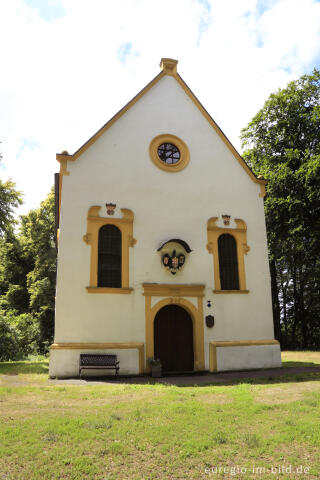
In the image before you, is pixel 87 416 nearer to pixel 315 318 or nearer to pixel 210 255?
pixel 210 255

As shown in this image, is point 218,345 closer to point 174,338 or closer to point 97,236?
point 174,338

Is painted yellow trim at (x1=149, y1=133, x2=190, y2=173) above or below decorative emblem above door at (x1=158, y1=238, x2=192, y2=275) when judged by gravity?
above

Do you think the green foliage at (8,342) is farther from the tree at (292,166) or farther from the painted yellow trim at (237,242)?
the tree at (292,166)

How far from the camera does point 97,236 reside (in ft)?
48.3

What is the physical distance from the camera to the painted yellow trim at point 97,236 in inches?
564

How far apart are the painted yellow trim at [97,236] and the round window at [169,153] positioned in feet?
10.4

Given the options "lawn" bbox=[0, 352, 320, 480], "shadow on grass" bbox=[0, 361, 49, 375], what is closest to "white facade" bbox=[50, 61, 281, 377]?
"shadow on grass" bbox=[0, 361, 49, 375]

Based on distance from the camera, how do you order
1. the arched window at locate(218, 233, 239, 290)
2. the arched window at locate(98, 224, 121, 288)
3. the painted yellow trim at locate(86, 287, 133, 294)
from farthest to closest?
the arched window at locate(218, 233, 239, 290) < the arched window at locate(98, 224, 121, 288) < the painted yellow trim at locate(86, 287, 133, 294)

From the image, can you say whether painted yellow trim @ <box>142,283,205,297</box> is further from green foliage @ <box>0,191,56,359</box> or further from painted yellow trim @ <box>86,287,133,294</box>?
green foliage @ <box>0,191,56,359</box>

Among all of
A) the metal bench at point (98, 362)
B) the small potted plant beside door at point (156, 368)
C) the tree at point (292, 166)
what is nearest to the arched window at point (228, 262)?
the small potted plant beside door at point (156, 368)

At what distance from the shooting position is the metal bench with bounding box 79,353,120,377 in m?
12.9

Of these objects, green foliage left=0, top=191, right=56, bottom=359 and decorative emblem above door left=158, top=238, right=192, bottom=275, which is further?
green foliage left=0, top=191, right=56, bottom=359

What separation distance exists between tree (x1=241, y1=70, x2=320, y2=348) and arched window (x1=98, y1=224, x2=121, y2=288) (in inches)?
492

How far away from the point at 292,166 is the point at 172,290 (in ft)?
47.1
